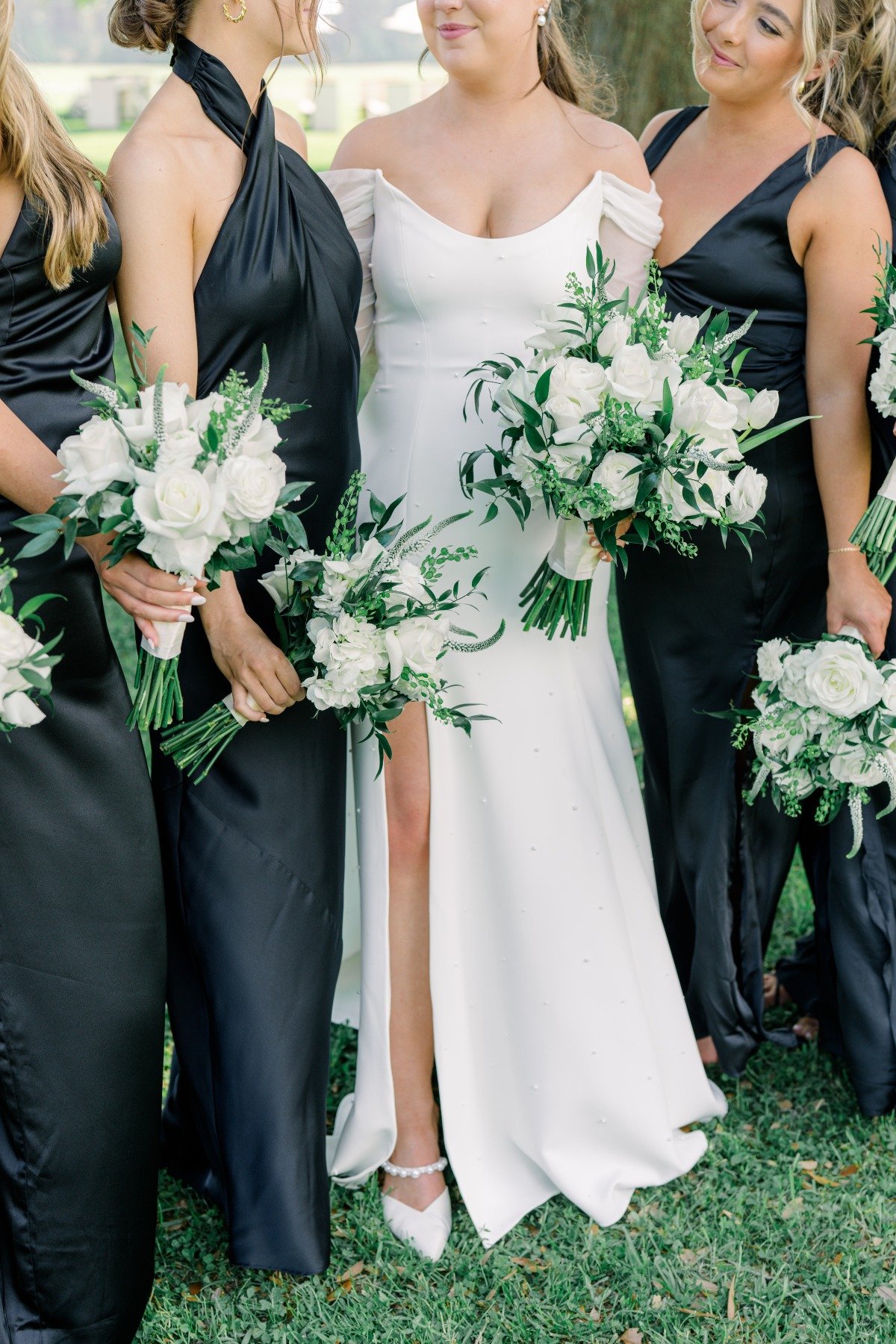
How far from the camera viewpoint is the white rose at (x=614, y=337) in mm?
2963

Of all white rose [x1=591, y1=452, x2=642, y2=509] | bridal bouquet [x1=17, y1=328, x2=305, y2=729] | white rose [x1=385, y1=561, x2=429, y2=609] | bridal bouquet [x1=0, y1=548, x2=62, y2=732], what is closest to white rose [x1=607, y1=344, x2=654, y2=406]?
white rose [x1=591, y1=452, x2=642, y2=509]

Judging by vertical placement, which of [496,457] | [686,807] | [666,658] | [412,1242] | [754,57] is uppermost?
[754,57]

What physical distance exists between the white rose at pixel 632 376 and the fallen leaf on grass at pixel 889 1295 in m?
2.17

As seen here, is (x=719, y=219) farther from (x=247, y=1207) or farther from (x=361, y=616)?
(x=247, y=1207)

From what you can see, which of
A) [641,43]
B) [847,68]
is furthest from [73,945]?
[641,43]

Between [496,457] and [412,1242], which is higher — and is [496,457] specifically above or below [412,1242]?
above

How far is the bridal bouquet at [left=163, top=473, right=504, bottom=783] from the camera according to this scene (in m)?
2.86

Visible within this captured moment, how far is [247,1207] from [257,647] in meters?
1.35

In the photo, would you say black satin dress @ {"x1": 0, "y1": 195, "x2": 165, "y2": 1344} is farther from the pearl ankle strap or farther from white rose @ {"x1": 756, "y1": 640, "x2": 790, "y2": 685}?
white rose @ {"x1": 756, "y1": 640, "x2": 790, "y2": 685}

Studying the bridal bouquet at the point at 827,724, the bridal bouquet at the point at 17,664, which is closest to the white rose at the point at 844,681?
the bridal bouquet at the point at 827,724

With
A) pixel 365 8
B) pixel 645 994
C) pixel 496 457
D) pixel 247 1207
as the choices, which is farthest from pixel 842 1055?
pixel 365 8

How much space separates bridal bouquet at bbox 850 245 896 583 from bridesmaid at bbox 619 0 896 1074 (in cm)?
7

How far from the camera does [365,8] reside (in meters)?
3.26

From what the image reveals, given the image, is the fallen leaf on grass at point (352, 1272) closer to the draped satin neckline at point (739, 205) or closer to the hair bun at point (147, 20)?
the draped satin neckline at point (739, 205)
